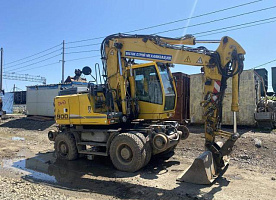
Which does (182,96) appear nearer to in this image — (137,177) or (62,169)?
(137,177)

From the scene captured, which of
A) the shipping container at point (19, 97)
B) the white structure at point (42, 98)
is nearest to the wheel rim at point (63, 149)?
the white structure at point (42, 98)

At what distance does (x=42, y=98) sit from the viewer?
19.0 meters

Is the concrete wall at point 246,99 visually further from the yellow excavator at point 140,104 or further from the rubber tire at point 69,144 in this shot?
the rubber tire at point 69,144

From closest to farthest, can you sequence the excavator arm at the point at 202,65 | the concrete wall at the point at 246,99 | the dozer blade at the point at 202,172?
the dozer blade at the point at 202,172 → the excavator arm at the point at 202,65 → the concrete wall at the point at 246,99

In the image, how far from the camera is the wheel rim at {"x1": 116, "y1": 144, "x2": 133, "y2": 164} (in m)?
6.55

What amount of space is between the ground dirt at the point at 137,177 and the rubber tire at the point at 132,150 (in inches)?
7.0

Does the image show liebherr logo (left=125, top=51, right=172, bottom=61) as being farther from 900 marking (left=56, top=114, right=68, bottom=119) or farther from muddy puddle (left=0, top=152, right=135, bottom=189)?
muddy puddle (left=0, top=152, right=135, bottom=189)

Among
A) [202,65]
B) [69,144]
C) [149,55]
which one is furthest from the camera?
[69,144]

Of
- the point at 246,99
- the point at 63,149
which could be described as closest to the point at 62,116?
the point at 63,149

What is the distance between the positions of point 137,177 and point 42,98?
1505 centimetres

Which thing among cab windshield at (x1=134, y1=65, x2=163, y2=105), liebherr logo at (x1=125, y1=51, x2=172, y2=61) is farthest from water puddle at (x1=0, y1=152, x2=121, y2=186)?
liebherr logo at (x1=125, y1=51, x2=172, y2=61)

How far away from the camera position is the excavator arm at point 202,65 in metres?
5.54

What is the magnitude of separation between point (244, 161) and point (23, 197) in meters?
6.10

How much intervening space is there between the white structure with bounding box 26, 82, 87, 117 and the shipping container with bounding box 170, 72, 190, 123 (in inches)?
361
